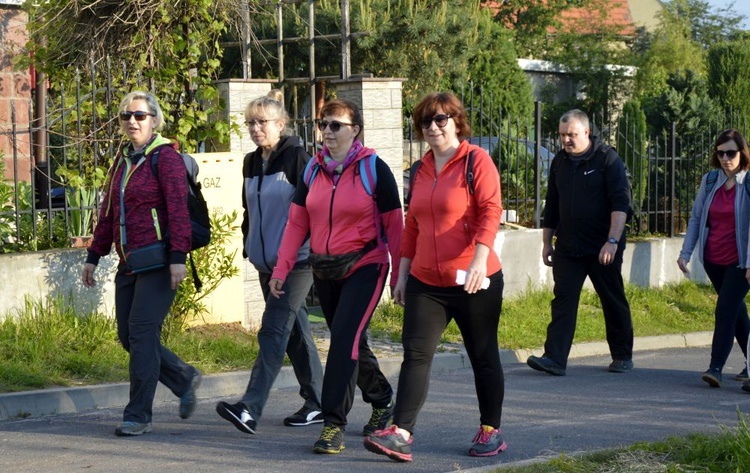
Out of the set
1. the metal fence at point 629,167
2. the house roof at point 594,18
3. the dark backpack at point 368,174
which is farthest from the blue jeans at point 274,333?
the house roof at point 594,18

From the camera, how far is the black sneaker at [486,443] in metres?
5.98

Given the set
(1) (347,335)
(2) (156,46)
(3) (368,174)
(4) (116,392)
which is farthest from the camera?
(2) (156,46)

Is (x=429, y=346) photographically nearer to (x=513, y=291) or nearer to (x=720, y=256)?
(x=720, y=256)

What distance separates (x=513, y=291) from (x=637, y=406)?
410 centimetres

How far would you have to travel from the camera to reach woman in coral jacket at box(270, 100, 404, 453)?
5992mm

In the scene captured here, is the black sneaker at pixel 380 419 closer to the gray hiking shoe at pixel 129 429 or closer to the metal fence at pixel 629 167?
the gray hiking shoe at pixel 129 429

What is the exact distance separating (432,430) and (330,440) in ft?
3.09

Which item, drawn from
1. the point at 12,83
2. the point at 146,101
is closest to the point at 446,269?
the point at 146,101

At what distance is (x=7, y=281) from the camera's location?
27.7 ft

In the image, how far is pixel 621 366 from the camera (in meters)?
9.07

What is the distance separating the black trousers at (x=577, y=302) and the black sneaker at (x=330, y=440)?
10.5 ft

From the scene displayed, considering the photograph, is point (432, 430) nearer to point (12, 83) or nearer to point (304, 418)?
point (304, 418)

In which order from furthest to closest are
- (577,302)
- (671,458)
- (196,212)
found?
(577,302) < (196,212) < (671,458)

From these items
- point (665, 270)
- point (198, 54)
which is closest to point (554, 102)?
point (665, 270)
